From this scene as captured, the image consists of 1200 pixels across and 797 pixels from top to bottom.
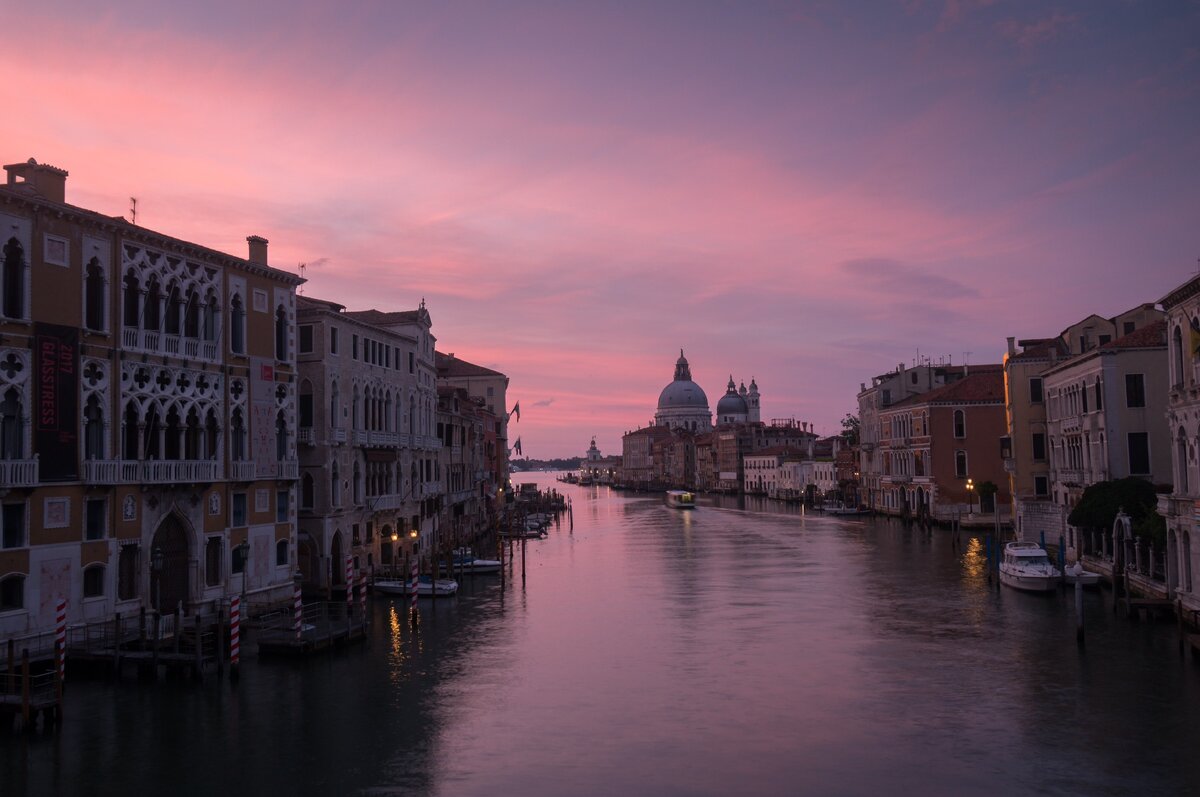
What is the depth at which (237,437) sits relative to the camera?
33.3 meters

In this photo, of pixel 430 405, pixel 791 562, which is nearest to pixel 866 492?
pixel 791 562

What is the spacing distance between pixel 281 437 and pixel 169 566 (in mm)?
6689

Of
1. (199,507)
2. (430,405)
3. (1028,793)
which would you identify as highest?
(430,405)

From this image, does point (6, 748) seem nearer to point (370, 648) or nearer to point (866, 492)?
point (370, 648)

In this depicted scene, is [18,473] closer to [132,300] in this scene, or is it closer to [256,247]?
[132,300]

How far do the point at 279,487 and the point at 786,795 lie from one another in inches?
919

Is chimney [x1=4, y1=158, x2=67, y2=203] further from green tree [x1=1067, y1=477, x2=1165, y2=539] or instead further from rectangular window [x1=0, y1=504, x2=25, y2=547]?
green tree [x1=1067, y1=477, x2=1165, y2=539]

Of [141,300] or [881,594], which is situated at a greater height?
[141,300]

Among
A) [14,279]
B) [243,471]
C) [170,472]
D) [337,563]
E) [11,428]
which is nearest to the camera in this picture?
[11,428]

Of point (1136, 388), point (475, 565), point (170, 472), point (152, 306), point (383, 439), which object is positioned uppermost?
point (152, 306)

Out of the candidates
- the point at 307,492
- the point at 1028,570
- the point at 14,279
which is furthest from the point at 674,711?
the point at 1028,570

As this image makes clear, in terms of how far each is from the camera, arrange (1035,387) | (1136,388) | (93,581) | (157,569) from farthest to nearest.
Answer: (1035,387) < (1136,388) < (157,569) < (93,581)

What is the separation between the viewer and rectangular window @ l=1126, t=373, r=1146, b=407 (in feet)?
132

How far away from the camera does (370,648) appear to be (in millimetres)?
30844
